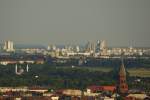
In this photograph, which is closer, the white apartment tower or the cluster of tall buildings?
the cluster of tall buildings

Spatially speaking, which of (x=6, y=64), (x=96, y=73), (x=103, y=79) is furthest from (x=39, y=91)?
(x=6, y=64)

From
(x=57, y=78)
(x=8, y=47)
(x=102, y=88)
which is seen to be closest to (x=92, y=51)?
(x=8, y=47)

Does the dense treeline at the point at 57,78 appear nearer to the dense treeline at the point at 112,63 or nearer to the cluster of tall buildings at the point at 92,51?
the dense treeline at the point at 112,63

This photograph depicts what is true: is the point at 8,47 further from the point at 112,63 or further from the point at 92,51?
the point at 112,63

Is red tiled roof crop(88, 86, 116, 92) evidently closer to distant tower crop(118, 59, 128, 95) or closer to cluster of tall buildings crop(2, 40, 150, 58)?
distant tower crop(118, 59, 128, 95)

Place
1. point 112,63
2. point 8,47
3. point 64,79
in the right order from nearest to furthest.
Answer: point 64,79 → point 112,63 → point 8,47

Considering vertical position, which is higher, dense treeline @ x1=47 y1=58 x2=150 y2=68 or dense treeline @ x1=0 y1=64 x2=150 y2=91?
dense treeline @ x1=47 y1=58 x2=150 y2=68

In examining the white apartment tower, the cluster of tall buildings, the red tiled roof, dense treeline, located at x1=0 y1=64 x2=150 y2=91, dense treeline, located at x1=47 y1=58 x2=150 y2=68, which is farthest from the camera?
the white apartment tower

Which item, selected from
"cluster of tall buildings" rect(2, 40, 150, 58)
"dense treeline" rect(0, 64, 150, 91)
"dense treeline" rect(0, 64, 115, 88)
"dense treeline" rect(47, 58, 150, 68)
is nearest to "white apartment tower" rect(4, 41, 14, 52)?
"cluster of tall buildings" rect(2, 40, 150, 58)

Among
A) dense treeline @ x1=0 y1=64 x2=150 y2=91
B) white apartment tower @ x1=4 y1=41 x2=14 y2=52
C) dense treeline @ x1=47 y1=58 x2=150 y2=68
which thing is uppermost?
white apartment tower @ x1=4 y1=41 x2=14 y2=52

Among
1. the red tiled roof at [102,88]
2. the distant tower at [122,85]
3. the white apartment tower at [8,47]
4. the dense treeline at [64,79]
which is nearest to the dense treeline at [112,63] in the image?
the dense treeline at [64,79]

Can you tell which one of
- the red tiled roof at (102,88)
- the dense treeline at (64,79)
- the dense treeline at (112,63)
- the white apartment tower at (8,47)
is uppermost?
the white apartment tower at (8,47)

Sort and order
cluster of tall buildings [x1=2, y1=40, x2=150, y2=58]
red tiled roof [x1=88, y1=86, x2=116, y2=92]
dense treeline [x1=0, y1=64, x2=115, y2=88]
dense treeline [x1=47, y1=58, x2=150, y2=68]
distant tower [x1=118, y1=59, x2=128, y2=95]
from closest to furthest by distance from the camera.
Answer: distant tower [x1=118, y1=59, x2=128, y2=95], red tiled roof [x1=88, y1=86, x2=116, y2=92], dense treeline [x1=0, y1=64, x2=115, y2=88], dense treeline [x1=47, y1=58, x2=150, y2=68], cluster of tall buildings [x1=2, y1=40, x2=150, y2=58]
